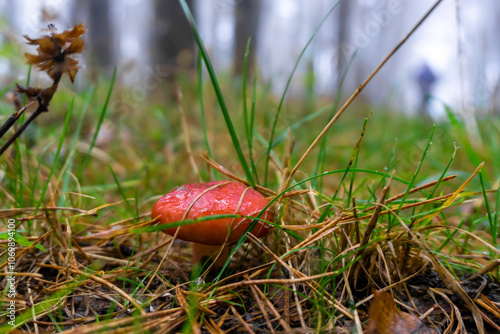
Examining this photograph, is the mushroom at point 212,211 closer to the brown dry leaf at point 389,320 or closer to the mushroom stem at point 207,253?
the mushroom stem at point 207,253

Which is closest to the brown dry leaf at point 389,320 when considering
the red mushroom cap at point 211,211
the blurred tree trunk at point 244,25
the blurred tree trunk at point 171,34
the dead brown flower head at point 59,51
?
the red mushroom cap at point 211,211

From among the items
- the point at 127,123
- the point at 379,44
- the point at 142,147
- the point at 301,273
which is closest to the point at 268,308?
the point at 301,273

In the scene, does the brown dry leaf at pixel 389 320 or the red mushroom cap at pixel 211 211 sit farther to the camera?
the red mushroom cap at pixel 211 211

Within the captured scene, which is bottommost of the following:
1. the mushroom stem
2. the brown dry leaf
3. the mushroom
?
the brown dry leaf

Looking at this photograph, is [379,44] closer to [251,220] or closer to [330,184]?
[330,184]

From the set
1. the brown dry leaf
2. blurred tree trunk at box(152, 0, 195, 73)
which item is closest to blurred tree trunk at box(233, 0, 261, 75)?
blurred tree trunk at box(152, 0, 195, 73)

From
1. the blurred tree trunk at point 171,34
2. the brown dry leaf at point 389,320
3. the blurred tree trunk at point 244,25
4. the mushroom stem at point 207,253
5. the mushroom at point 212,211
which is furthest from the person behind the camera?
the blurred tree trunk at point 244,25

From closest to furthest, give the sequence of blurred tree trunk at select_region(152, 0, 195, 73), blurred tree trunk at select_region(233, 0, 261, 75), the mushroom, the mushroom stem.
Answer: the mushroom → the mushroom stem → blurred tree trunk at select_region(152, 0, 195, 73) → blurred tree trunk at select_region(233, 0, 261, 75)

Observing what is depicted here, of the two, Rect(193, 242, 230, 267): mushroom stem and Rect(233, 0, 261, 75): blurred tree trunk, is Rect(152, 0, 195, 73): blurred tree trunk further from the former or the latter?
Rect(193, 242, 230, 267): mushroom stem
